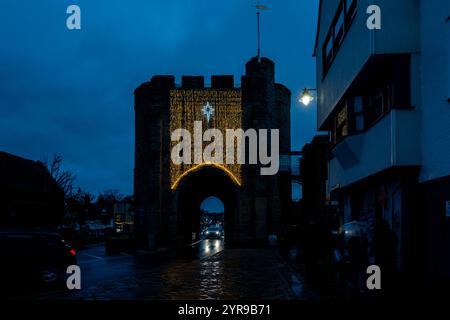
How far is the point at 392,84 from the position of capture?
13.2m

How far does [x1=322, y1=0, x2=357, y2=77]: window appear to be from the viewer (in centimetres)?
1655

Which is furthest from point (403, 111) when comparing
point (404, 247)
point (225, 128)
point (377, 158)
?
point (225, 128)

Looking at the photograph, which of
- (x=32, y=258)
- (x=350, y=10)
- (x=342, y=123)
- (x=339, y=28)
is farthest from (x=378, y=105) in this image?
(x=32, y=258)

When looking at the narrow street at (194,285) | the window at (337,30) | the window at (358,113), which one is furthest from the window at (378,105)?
the narrow street at (194,285)

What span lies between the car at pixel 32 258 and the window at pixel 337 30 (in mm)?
10681

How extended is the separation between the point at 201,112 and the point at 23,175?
16.0 meters

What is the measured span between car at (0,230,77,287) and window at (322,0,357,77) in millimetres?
10681

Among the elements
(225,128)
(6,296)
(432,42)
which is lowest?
(6,296)

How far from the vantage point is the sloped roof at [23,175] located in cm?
4119

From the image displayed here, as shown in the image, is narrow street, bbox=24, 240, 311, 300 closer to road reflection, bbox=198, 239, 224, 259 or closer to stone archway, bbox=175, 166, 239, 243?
road reflection, bbox=198, 239, 224, 259

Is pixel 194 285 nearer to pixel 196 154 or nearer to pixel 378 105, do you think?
pixel 378 105
